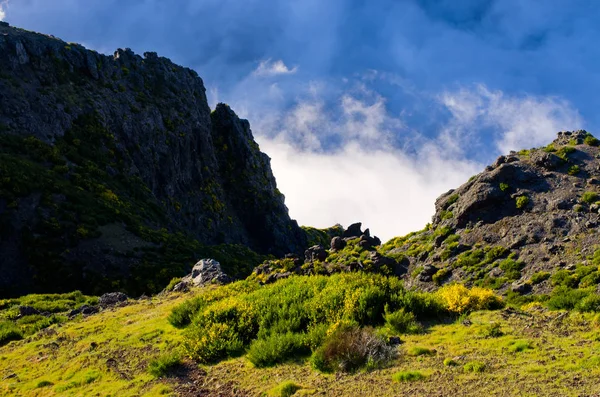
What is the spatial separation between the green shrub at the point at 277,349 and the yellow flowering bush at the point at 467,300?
6441mm

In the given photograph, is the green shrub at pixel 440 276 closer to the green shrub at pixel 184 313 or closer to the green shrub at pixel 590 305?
the green shrub at pixel 590 305

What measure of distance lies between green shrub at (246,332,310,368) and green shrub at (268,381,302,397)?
2253mm

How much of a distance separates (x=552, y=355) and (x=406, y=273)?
106 ft

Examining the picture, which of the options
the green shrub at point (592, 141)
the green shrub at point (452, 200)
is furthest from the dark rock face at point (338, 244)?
the green shrub at point (592, 141)

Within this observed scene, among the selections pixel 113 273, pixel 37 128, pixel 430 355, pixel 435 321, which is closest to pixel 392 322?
pixel 435 321

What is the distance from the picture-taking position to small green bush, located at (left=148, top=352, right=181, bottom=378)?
55.0 feet

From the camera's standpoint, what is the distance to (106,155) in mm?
81312

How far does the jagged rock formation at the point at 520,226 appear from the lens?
122 feet

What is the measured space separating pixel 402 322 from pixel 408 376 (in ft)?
15.0

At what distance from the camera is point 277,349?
52.4ft

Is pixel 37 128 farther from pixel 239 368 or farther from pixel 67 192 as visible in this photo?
pixel 239 368

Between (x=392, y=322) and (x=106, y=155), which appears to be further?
(x=106, y=155)

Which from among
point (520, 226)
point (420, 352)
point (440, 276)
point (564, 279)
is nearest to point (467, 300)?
point (420, 352)

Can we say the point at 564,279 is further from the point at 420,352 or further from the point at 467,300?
the point at 420,352
